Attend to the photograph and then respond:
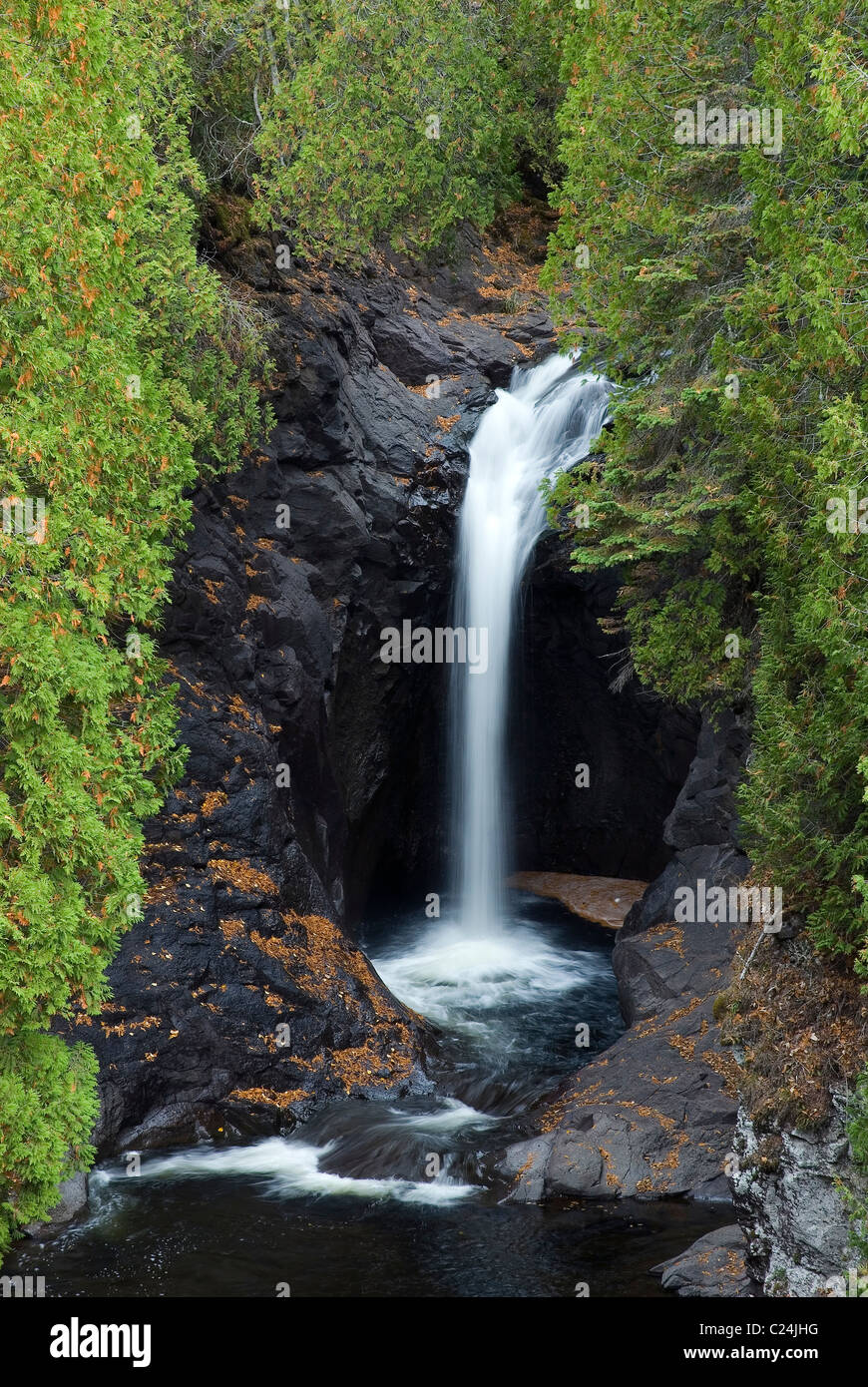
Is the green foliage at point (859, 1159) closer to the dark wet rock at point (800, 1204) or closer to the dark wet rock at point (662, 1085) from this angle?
the dark wet rock at point (800, 1204)

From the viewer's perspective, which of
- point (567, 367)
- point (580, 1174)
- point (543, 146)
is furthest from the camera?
point (543, 146)

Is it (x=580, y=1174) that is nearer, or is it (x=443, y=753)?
(x=580, y=1174)

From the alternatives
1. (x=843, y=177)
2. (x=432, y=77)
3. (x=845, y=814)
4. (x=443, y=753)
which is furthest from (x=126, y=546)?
(x=443, y=753)

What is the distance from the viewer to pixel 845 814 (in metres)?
6.90

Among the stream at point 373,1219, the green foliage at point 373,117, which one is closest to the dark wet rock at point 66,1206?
the stream at point 373,1219

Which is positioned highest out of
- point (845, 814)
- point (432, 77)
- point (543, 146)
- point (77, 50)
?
point (543, 146)

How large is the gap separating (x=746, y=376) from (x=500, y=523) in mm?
9550

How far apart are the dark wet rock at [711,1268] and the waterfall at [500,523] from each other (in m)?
11.4

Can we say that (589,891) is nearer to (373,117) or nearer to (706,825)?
(706,825)

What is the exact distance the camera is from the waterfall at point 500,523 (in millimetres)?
18859

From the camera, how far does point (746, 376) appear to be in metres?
9.67

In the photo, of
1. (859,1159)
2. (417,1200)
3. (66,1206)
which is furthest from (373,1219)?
(859,1159)
